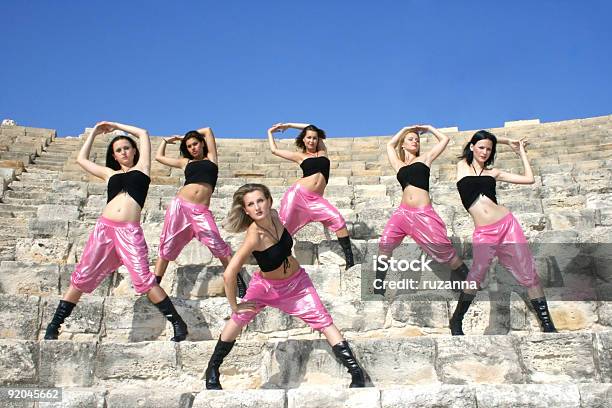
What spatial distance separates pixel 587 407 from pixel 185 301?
3.22 metres

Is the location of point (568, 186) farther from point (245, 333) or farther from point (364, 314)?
point (245, 333)

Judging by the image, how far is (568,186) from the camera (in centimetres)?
803

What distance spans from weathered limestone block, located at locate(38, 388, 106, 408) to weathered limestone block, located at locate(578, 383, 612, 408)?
3.19 m

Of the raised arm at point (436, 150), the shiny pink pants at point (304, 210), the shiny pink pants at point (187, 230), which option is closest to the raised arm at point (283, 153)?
the shiny pink pants at point (304, 210)

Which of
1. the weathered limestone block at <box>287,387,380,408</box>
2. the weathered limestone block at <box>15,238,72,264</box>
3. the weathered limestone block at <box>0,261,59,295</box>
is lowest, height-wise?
the weathered limestone block at <box>287,387,380,408</box>

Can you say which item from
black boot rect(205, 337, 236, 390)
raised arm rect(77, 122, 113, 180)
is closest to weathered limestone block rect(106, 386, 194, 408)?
black boot rect(205, 337, 236, 390)

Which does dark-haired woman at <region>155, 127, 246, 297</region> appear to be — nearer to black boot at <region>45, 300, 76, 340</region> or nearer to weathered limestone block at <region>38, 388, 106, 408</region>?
black boot at <region>45, 300, 76, 340</region>

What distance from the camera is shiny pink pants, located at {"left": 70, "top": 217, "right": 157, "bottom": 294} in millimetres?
4723

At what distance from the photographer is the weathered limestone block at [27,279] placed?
5.73 m

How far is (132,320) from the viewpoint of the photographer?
16.8ft

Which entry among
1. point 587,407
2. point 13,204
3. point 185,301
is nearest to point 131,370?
point 185,301

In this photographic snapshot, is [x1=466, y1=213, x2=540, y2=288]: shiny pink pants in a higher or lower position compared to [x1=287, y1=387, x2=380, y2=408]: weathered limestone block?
higher

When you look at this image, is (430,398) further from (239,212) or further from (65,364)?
(65,364)

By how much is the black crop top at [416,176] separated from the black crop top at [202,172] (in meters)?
1.83
